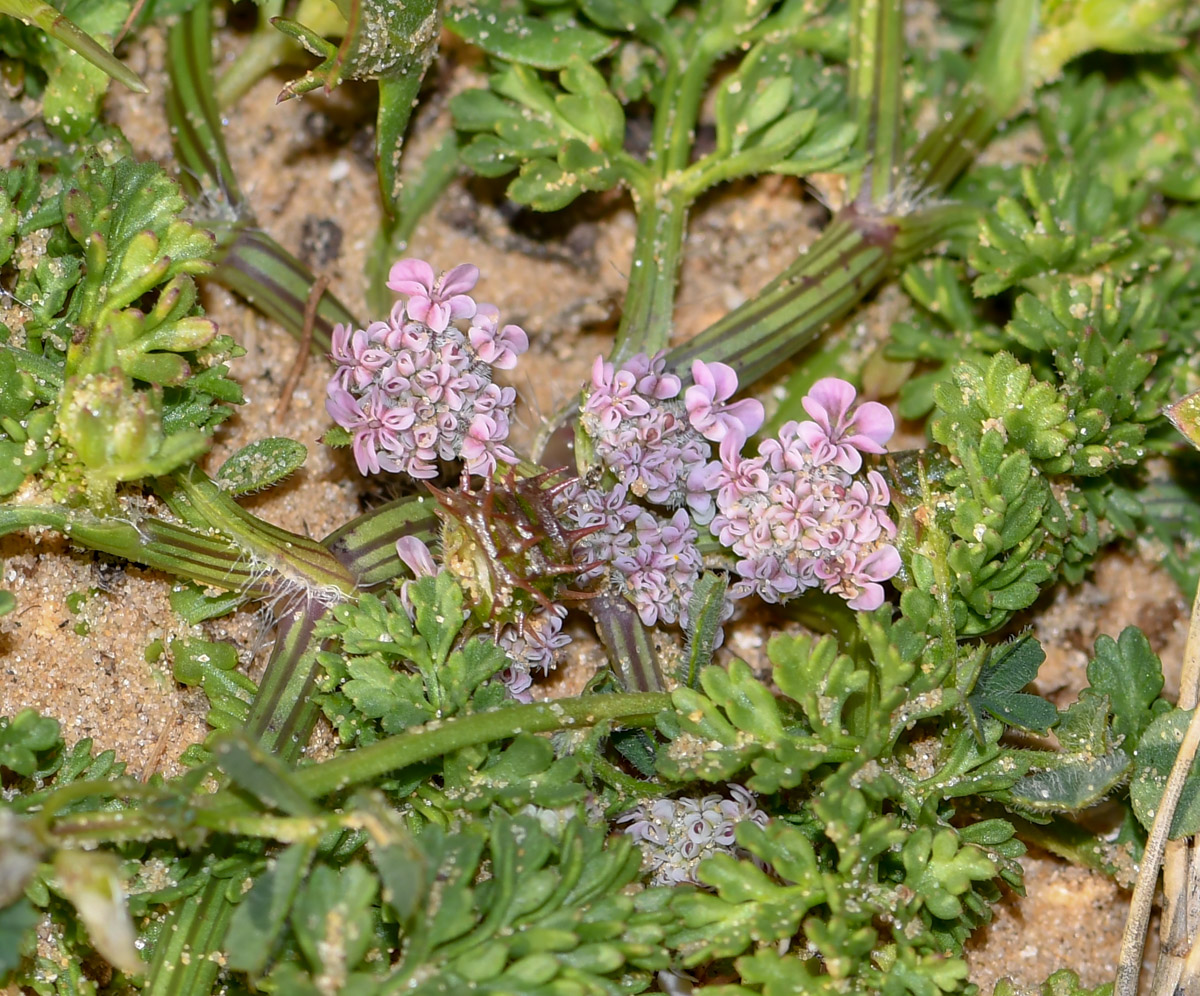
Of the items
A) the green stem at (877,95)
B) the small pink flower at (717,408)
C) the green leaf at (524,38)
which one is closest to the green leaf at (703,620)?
the small pink flower at (717,408)

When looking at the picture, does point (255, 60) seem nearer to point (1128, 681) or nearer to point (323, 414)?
point (323, 414)

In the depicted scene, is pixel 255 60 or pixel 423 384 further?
pixel 255 60

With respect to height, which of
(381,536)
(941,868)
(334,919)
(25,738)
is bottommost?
(334,919)

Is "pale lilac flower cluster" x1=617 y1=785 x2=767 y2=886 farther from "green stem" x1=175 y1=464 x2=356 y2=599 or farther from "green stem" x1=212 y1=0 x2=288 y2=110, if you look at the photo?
"green stem" x1=212 y1=0 x2=288 y2=110

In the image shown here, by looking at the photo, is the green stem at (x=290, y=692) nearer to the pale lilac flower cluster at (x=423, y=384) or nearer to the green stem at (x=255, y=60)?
the pale lilac flower cluster at (x=423, y=384)

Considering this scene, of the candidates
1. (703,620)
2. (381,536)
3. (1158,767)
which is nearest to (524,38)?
(381,536)
